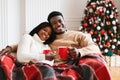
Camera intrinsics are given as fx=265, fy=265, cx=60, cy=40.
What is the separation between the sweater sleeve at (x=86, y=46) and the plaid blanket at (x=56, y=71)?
0.56 feet

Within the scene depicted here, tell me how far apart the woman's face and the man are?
0.08m

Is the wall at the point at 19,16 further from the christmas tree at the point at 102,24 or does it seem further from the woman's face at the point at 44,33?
the woman's face at the point at 44,33

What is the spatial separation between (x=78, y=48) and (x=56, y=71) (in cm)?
59

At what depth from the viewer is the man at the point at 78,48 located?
2.22 meters

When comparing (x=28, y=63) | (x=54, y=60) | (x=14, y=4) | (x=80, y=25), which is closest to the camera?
(x=28, y=63)

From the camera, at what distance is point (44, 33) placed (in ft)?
9.00

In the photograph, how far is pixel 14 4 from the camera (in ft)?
15.3

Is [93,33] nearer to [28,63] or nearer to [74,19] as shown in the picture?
[74,19]

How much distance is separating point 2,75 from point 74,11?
3.25 meters

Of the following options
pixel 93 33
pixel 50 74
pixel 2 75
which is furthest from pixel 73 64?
pixel 93 33

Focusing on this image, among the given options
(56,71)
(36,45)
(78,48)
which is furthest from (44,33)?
(56,71)

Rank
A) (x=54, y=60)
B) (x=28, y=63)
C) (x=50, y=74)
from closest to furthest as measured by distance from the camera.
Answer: (x=50, y=74) → (x=28, y=63) → (x=54, y=60)

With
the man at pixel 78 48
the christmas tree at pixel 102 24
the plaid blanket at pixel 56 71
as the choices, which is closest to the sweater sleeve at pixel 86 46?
the man at pixel 78 48

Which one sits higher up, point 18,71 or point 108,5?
point 108,5
